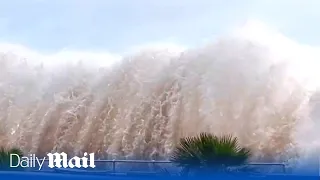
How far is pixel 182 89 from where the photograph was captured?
3.34 metres

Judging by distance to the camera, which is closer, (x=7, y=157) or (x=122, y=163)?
(x=122, y=163)

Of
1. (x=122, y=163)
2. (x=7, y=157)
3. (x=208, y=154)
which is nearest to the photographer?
(x=208, y=154)

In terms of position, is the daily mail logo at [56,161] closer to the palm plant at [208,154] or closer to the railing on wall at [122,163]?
the railing on wall at [122,163]

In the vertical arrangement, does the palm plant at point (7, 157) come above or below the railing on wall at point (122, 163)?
above

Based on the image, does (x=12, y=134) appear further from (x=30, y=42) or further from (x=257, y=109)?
(x=257, y=109)

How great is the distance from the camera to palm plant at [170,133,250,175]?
9.82 feet

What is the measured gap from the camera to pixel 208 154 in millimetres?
3031

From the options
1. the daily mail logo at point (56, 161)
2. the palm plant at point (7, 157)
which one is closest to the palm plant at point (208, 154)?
the daily mail logo at point (56, 161)

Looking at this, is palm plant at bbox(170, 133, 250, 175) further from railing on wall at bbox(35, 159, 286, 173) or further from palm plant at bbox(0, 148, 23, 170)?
palm plant at bbox(0, 148, 23, 170)

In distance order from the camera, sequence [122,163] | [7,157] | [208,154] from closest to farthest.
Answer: [208,154] → [122,163] → [7,157]

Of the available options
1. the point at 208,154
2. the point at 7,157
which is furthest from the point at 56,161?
the point at 208,154

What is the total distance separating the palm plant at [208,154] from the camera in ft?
9.82

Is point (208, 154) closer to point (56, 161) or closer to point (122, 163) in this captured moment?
point (122, 163)

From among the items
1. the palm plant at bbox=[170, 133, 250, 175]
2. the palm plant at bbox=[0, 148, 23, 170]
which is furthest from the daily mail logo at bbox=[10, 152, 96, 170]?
A: the palm plant at bbox=[170, 133, 250, 175]
